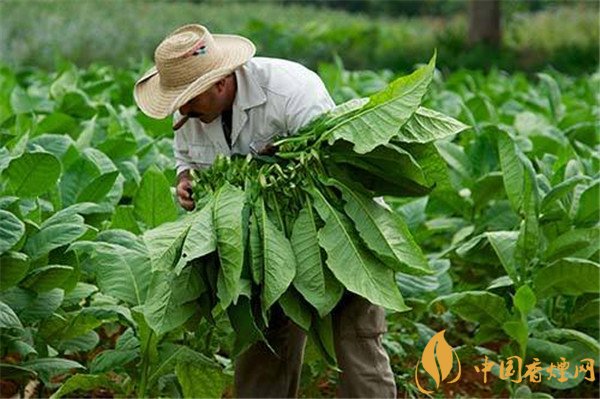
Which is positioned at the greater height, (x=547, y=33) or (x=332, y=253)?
(x=332, y=253)

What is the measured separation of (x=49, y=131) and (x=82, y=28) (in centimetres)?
1162

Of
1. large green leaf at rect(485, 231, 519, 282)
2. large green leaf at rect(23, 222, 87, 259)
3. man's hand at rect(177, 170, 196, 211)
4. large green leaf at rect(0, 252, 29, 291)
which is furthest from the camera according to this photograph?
large green leaf at rect(485, 231, 519, 282)

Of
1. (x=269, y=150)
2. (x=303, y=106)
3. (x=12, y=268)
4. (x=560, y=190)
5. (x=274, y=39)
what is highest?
(x=303, y=106)

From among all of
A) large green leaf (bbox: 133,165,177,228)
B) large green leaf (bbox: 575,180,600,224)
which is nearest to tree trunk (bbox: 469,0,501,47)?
large green leaf (bbox: 575,180,600,224)

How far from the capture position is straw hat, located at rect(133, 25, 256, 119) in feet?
13.3

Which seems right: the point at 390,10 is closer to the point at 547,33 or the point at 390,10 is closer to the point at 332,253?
the point at 547,33

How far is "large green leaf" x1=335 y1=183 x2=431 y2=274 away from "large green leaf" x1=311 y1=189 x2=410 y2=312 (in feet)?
0.11

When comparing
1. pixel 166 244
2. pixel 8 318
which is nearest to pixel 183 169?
pixel 166 244

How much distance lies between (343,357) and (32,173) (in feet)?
4.59

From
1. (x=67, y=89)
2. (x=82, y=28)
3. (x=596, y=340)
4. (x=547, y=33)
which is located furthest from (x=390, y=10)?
(x=596, y=340)

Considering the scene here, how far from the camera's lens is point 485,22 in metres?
20.1

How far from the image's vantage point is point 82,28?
17.7 metres

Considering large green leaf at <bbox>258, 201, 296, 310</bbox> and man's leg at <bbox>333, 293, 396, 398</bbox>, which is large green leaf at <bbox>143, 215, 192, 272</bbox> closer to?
large green leaf at <bbox>258, 201, 296, 310</bbox>

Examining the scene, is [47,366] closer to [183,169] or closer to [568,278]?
[183,169]
